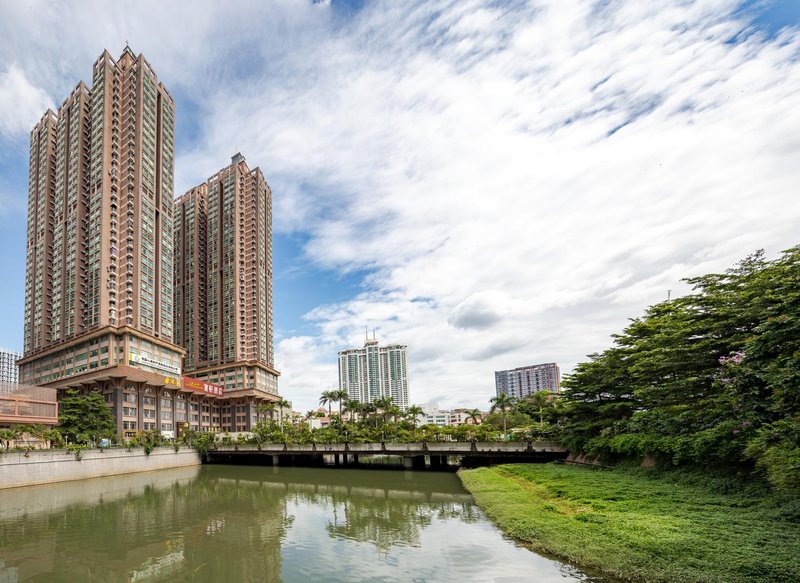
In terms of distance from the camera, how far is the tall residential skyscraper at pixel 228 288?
394 ft

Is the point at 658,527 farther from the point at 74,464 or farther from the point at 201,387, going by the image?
the point at 201,387

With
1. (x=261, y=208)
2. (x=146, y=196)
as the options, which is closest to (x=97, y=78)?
(x=146, y=196)

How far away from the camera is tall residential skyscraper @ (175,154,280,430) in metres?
120

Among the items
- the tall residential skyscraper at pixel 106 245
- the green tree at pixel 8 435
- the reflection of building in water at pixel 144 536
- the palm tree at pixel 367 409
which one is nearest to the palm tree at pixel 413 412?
the palm tree at pixel 367 409

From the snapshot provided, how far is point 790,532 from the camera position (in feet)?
50.5

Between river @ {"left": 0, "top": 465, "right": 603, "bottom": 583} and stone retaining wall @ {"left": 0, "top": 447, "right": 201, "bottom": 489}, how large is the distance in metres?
2.87

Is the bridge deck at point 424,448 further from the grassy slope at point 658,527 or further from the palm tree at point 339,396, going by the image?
the palm tree at point 339,396

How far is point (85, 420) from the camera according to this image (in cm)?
6981

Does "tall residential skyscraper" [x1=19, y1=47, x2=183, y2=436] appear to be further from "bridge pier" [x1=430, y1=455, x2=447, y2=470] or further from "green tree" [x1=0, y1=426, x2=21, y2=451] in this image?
"bridge pier" [x1=430, y1=455, x2=447, y2=470]

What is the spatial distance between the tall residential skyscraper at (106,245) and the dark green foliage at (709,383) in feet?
244

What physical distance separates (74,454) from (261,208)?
288 ft

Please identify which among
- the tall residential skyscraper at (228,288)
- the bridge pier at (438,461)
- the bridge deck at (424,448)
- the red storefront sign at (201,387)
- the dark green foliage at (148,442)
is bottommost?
the bridge pier at (438,461)

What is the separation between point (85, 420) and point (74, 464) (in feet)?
67.4

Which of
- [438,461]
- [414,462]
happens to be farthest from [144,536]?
[438,461]
